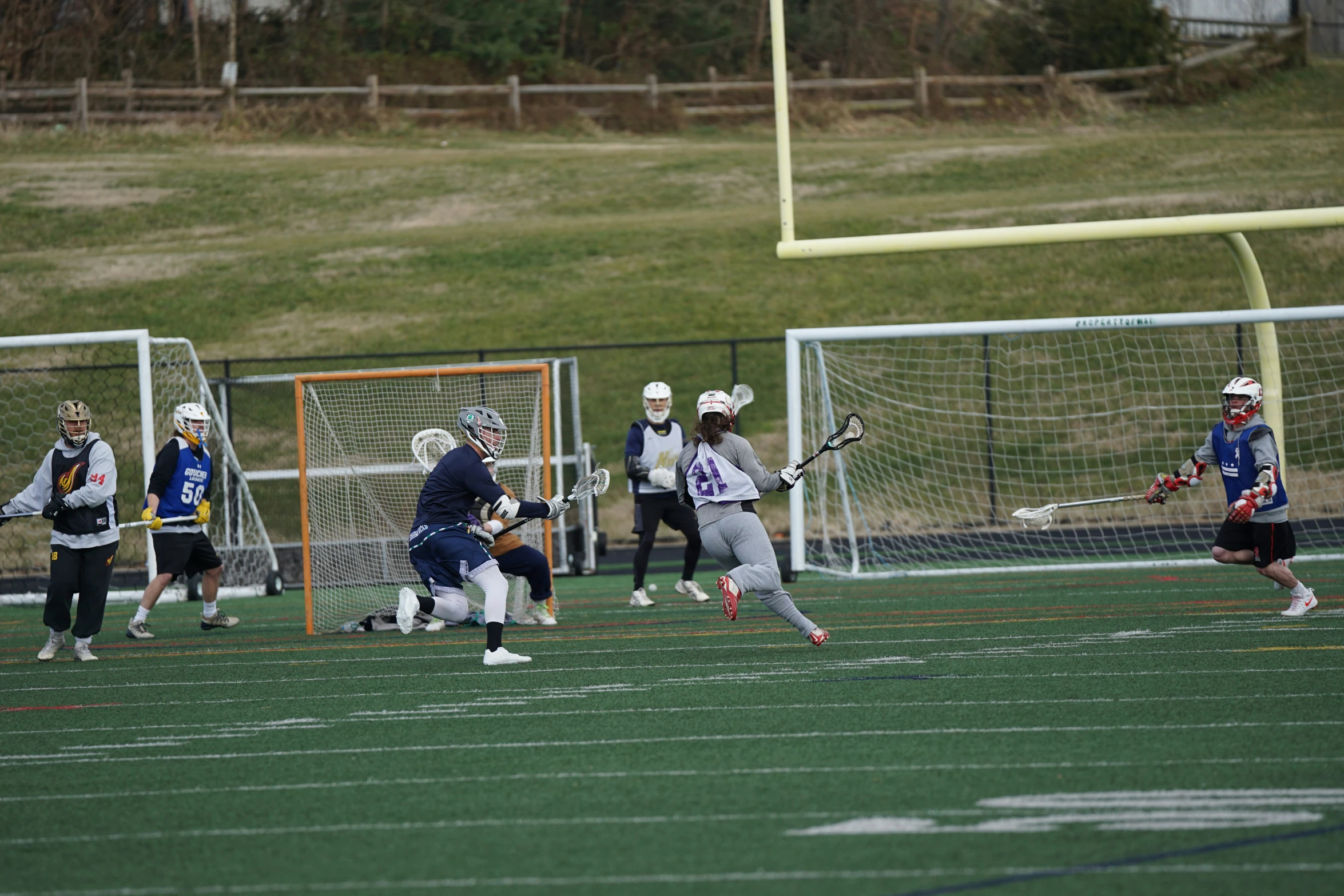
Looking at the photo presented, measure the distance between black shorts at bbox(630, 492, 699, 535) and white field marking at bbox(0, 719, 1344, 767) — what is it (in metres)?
5.96

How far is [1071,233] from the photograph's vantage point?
11.5 metres

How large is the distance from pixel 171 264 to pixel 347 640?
1918 cm

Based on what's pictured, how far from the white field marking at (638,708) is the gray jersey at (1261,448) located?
2999mm

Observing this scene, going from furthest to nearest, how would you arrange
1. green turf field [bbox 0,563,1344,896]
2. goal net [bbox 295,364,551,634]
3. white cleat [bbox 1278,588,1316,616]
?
1. goal net [bbox 295,364,551,634]
2. white cleat [bbox 1278,588,1316,616]
3. green turf field [bbox 0,563,1344,896]

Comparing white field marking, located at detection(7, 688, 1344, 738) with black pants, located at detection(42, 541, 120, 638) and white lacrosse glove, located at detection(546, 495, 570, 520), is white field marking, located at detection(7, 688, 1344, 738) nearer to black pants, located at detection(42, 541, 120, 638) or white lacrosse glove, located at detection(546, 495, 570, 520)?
white lacrosse glove, located at detection(546, 495, 570, 520)

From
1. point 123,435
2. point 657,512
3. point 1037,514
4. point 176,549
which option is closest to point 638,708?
point 1037,514

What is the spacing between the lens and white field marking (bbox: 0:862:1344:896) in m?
4.39

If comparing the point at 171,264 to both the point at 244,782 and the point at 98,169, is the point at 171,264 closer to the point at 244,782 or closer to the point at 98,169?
the point at 98,169

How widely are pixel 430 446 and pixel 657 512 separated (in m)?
2.23

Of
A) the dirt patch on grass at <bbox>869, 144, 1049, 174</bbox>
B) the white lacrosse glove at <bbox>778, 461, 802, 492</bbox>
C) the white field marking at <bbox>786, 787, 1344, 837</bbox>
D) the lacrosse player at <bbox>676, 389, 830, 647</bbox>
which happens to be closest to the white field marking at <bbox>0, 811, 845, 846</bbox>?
the white field marking at <bbox>786, 787, 1344, 837</bbox>

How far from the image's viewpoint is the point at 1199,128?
1443 inches

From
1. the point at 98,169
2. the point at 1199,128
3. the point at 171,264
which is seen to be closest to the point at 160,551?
the point at 171,264

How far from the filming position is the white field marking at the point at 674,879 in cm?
439

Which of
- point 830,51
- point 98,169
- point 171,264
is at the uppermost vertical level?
point 830,51
